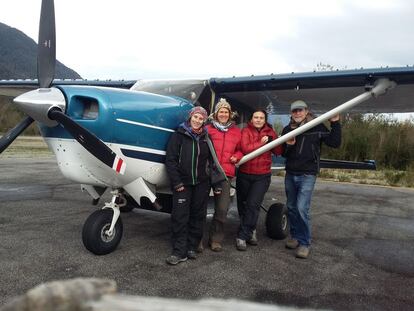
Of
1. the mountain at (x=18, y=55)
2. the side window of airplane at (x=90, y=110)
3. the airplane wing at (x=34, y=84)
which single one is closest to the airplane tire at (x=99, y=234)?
the side window of airplane at (x=90, y=110)

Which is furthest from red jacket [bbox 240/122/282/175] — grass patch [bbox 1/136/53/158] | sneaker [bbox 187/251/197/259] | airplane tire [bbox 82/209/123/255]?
grass patch [bbox 1/136/53/158]

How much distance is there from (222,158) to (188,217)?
2.84 feet

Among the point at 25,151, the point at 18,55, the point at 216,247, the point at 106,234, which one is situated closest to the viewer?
the point at 106,234

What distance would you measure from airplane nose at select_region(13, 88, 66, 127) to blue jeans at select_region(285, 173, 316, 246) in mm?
2827

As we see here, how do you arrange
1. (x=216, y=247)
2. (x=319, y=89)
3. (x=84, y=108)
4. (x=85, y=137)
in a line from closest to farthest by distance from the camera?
(x=85, y=137), (x=84, y=108), (x=216, y=247), (x=319, y=89)

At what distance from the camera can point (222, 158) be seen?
4.87m

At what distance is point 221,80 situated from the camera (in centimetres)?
582

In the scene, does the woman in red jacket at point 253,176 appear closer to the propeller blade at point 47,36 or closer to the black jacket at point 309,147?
the black jacket at point 309,147

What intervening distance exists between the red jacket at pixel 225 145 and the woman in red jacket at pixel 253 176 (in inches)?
8.3

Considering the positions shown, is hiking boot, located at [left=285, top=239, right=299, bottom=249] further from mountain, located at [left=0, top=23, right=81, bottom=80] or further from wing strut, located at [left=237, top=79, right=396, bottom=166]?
mountain, located at [left=0, top=23, right=81, bottom=80]

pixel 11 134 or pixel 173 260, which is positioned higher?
pixel 11 134

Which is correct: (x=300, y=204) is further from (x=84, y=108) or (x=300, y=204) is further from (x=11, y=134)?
(x=11, y=134)

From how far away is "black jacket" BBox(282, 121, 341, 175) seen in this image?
4887 millimetres

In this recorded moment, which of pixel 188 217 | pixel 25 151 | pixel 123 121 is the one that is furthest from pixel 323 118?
pixel 25 151
